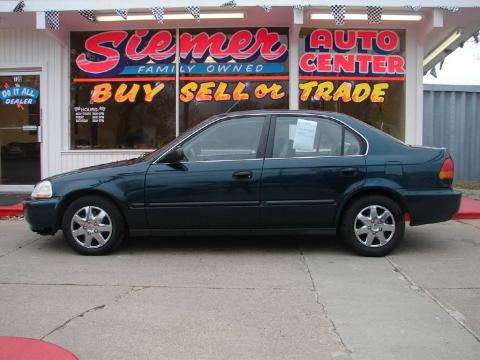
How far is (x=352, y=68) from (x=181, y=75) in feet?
10.4

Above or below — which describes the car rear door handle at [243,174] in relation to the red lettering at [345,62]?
below

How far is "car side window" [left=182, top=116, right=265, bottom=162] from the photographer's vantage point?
6180 mm

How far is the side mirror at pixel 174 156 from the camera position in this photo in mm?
Answer: 6125

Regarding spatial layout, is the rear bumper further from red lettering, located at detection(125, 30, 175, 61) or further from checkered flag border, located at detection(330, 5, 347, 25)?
red lettering, located at detection(125, 30, 175, 61)

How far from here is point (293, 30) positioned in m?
9.47

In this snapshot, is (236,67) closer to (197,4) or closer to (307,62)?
(307,62)

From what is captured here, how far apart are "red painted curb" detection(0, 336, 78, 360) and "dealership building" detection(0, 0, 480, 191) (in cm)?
651

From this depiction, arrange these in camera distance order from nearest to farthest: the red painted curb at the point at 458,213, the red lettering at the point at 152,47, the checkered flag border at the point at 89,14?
the red painted curb at the point at 458,213
the checkered flag border at the point at 89,14
the red lettering at the point at 152,47

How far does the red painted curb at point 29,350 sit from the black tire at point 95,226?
2368mm

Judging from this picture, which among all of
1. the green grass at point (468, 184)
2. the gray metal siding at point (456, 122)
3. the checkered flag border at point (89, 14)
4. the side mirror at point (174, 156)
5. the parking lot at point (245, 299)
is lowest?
the parking lot at point (245, 299)

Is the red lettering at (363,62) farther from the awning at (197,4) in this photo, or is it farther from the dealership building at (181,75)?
the awning at (197,4)

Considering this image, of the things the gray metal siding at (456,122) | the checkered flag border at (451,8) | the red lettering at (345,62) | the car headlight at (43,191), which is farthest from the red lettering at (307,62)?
the car headlight at (43,191)

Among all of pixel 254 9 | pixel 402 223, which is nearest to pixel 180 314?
pixel 402 223

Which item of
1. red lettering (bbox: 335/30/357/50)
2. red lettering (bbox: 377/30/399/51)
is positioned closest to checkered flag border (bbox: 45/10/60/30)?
red lettering (bbox: 335/30/357/50)
